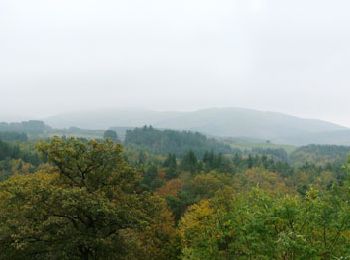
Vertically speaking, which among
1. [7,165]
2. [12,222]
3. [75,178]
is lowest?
[7,165]

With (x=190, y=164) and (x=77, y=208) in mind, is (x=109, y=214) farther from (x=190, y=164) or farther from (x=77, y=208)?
(x=190, y=164)

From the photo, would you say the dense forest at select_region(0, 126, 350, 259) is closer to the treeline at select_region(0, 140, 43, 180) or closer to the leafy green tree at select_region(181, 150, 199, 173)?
the leafy green tree at select_region(181, 150, 199, 173)

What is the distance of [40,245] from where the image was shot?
2780 cm

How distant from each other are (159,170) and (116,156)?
70.8m

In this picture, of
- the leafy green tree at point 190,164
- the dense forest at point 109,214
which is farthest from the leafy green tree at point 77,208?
the leafy green tree at point 190,164

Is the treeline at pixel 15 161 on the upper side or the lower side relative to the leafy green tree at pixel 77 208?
lower

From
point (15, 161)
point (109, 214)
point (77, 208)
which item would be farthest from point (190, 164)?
point (77, 208)

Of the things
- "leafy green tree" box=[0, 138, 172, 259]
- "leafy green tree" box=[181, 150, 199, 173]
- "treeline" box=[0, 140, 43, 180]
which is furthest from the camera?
"treeline" box=[0, 140, 43, 180]

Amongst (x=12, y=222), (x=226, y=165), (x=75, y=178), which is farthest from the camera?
(x=226, y=165)

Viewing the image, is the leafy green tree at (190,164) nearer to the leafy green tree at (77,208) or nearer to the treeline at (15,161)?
the treeline at (15,161)

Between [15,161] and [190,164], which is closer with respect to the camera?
[190,164]

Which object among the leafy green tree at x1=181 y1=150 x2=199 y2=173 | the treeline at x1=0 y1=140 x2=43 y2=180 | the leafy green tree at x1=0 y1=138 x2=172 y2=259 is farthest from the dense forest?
the treeline at x1=0 y1=140 x2=43 y2=180

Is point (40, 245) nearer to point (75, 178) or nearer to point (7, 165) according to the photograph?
point (75, 178)

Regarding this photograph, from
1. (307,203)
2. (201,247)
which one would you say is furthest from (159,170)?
(307,203)
